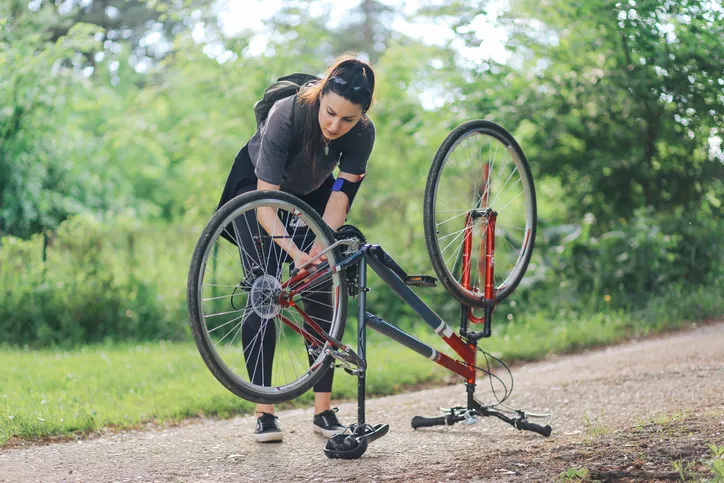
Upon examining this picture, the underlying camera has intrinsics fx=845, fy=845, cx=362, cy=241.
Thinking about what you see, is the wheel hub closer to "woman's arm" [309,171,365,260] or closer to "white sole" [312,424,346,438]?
"woman's arm" [309,171,365,260]

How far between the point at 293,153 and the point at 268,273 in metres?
0.54

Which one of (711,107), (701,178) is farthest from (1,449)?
(701,178)

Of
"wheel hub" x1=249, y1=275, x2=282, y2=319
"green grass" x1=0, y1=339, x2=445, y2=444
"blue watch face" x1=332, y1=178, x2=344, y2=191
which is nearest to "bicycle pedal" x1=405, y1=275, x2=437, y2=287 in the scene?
"blue watch face" x1=332, y1=178, x2=344, y2=191

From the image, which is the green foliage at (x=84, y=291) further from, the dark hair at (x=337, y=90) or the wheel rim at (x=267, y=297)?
the dark hair at (x=337, y=90)

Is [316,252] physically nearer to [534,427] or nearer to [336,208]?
[336,208]

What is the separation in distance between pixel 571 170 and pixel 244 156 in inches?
189

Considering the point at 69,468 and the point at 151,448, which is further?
the point at 151,448

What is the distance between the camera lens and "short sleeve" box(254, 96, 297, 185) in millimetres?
3414

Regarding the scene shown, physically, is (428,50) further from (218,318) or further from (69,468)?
(69,468)

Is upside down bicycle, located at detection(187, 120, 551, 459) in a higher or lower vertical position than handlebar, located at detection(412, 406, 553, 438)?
higher

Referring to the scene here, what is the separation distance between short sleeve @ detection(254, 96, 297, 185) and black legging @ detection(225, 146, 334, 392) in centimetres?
18

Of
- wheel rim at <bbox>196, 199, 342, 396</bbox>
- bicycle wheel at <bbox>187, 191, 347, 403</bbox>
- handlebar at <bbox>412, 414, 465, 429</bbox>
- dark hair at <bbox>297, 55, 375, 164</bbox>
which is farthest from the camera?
handlebar at <bbox>412, 414, 465, 429</bbox>

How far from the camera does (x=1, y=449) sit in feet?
12.4

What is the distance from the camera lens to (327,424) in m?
3.89
